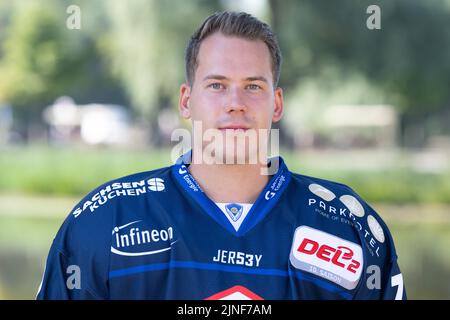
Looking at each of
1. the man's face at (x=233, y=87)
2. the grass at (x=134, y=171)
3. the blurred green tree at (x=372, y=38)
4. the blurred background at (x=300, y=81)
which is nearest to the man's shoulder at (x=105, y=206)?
the man's face at (x=233, y=87)

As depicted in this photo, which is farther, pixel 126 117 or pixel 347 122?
pixel 126 117

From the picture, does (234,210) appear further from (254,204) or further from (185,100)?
(185,100)

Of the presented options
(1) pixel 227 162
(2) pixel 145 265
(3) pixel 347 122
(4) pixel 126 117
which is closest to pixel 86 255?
(2) pixel 145 265

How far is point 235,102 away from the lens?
216 centimetres

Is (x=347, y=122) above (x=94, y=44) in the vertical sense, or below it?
below

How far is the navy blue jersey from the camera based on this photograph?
2076 millimetres

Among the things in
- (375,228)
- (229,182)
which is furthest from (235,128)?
(375,228)

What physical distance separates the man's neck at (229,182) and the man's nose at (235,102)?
0.66 feet

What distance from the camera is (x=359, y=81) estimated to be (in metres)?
14.3

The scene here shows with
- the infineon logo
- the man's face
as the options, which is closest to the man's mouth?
the man's face

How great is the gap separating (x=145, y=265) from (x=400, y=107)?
1664 centimetres

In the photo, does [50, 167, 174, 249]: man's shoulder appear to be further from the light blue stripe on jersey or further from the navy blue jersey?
the light blue stripe on jersey
